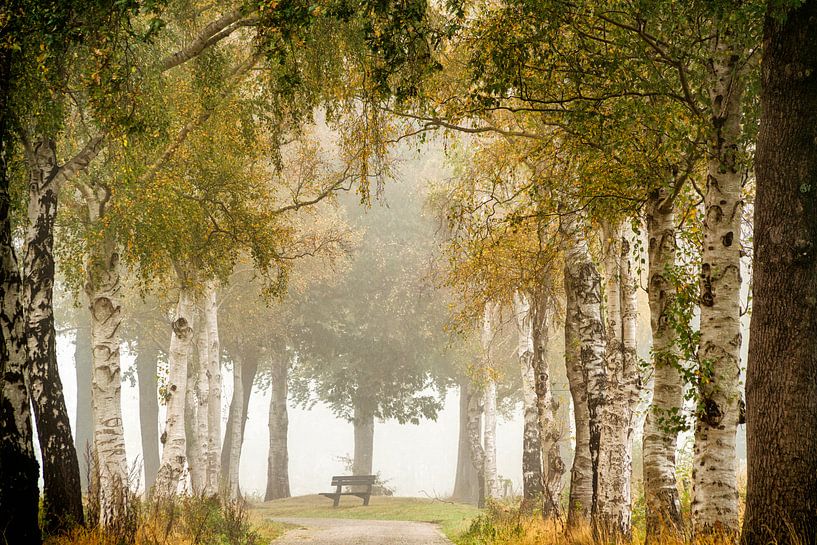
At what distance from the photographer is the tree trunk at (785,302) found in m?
6.77

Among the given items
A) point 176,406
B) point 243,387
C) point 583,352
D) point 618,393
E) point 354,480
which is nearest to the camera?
point 618,393

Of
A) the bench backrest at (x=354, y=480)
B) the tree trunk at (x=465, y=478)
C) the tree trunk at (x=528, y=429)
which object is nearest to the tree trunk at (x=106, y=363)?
the tree trunk at (x=528, y=429)

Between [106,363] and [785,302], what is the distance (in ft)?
36.7

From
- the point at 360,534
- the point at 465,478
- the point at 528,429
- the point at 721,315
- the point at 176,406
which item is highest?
the point at 721,315

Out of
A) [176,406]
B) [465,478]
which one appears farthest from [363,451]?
[176,406]

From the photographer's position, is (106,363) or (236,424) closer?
(106,363)

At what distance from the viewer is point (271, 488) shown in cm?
3281

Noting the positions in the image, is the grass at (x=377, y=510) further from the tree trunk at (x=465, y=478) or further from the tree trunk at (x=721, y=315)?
the tree trunk at (x=721, y=315)

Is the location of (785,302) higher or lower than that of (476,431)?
higher

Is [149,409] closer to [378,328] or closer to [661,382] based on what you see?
[378,328]

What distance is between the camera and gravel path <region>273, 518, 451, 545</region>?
48.5ft

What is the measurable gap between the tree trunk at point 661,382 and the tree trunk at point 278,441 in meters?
24.3

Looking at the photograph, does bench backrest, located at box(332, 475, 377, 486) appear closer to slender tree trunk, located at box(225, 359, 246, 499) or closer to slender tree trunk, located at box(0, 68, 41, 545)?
slender tree trunk, located at box(225, 359, 246, 499)

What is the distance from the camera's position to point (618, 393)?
36.0 feet
